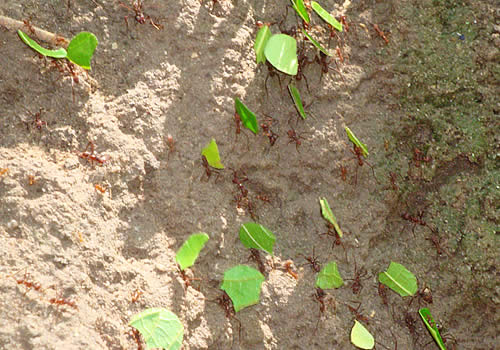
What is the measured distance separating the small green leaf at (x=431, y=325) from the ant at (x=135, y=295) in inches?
36.0

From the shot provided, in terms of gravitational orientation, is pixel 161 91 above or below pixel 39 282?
above

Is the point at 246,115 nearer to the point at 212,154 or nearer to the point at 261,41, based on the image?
the point at 212,154

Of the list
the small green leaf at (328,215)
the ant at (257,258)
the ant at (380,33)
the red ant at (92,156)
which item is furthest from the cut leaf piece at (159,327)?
the ant at (380,33)

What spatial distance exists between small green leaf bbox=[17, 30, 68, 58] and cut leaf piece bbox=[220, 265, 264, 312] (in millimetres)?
801

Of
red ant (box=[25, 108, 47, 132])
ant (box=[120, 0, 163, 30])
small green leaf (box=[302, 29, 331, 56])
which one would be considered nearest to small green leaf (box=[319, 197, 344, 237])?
small green leaf (box=[302, 29, 331, 56])

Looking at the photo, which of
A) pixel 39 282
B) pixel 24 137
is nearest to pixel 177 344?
pixel 39 282

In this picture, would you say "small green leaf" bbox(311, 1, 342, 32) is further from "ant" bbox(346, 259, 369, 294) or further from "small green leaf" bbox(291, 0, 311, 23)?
"ant" bbox(346, 259, 369, 294)

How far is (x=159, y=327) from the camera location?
1.69 metres

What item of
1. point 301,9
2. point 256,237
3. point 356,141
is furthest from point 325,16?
point 256,237

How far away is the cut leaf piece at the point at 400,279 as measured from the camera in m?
2.03

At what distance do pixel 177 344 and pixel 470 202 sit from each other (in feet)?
3.68

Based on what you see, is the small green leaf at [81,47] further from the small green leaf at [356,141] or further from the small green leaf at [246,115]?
the small green leaf at [356,141]

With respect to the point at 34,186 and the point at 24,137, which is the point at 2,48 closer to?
the point at 24,137

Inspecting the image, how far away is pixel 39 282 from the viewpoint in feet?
5.22
